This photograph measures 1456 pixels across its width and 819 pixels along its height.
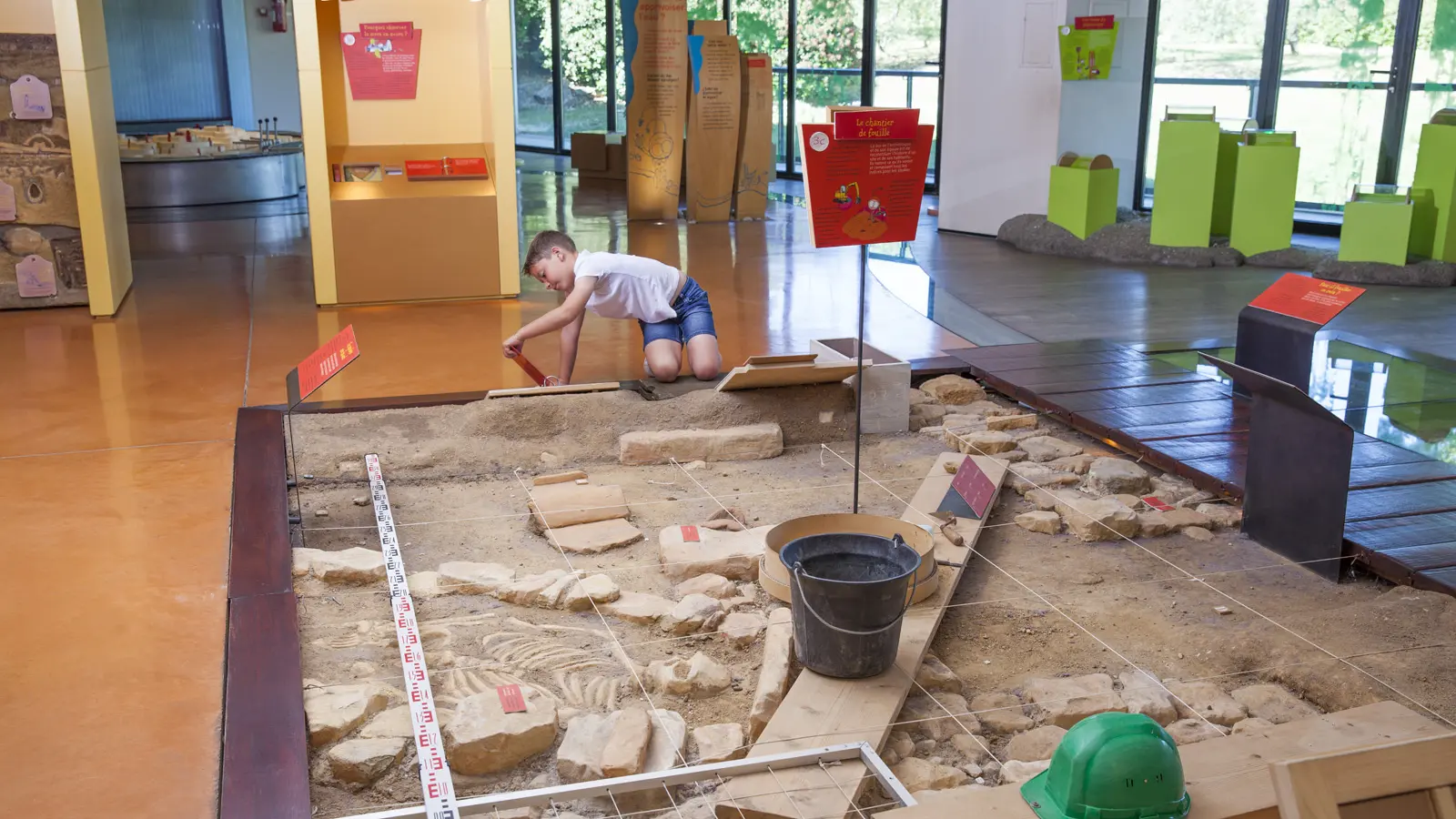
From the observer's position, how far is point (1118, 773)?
2.14m

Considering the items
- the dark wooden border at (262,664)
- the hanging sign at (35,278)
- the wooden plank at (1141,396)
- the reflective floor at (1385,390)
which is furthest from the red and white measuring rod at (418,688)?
the hanging sign at (35,278)

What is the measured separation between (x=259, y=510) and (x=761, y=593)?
65.4 inches

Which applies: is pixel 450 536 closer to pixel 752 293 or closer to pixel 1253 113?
pixel 752 293

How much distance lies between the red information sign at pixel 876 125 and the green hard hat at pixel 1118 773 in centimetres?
230

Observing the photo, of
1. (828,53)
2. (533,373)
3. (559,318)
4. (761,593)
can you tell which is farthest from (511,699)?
(828,53)

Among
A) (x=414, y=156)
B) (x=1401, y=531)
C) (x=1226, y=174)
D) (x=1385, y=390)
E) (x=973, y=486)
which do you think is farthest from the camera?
(x=1226, y=174)

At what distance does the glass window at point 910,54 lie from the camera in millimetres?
13688

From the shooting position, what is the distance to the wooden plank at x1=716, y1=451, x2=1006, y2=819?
2576 mm

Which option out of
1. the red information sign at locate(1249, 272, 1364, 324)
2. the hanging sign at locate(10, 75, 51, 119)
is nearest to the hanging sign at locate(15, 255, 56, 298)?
the hanging sign at locate(10, 75, 51, 119)

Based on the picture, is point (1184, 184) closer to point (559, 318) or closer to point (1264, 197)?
point (1264, 197)

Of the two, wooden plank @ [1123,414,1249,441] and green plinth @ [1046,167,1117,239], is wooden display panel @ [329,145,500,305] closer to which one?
wooden plank @ [1123,414,1249,441]

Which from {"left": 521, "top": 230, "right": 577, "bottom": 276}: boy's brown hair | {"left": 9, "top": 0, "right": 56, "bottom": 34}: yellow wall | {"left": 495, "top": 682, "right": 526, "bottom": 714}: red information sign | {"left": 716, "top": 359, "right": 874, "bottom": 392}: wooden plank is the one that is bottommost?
{"left": 495, "top": 682, "right": 526, "bottom": 714}: red information sign

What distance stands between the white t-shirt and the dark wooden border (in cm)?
166

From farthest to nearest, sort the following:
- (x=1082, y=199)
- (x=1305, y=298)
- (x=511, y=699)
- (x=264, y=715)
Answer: (x=1082, y=199), (x=1305, y=298), (x=511, y=699), (x=264, y=715)
